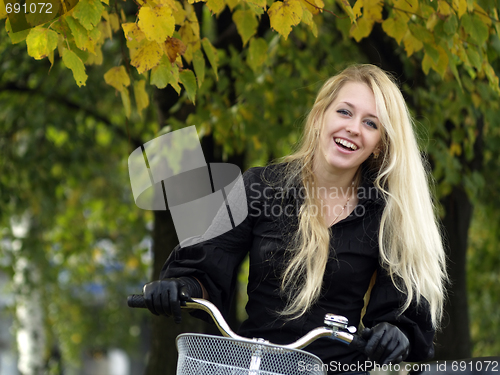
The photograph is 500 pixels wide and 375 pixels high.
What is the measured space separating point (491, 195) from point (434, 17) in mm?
2976

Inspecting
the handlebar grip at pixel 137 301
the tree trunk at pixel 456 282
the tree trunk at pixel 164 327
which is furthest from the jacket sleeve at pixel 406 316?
the tree trunk at pixel 456 282

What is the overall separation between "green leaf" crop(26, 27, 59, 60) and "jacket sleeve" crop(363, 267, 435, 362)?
1.40 metres

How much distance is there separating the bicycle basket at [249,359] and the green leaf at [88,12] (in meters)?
1.10

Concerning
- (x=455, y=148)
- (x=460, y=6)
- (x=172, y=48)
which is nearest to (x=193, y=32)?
(x=172, y=48)

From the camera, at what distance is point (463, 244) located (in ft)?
15.9

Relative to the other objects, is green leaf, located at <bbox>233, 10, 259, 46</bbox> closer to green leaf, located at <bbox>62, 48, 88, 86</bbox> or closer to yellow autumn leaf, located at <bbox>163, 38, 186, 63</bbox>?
yellow autumn leaf, located at <bbox>163, 38, 186, 63</bbox>

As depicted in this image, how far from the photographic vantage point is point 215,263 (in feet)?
7.31

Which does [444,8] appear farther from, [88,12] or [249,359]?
[249,359]

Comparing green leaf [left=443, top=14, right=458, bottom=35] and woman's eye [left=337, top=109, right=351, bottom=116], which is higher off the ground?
green leaf [left=443, top=14, right=458, bottom=35]

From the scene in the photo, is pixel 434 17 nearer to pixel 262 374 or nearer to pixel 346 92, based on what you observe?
pixel 346 92

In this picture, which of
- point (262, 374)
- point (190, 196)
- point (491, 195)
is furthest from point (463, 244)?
point (262, 374)

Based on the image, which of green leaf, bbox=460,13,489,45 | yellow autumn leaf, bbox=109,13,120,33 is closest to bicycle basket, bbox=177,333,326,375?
yellow autumn leaf, bbox=109,13,120,33

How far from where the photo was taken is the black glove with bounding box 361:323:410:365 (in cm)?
179

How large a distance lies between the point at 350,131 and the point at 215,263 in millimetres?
701
